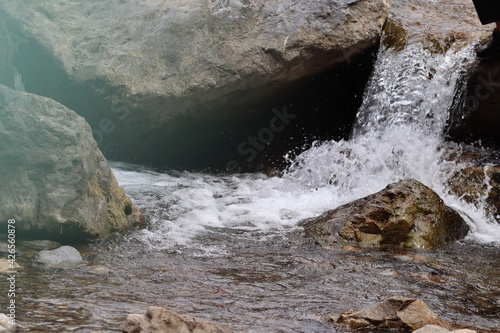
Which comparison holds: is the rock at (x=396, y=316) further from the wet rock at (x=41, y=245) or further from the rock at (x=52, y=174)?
the rock at (x=52, y=174)

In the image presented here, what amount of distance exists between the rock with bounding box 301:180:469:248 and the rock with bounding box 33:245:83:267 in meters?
1.87

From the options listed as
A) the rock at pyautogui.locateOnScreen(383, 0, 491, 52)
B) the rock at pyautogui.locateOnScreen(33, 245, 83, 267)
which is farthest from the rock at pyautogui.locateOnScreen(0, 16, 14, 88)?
the rock at pyautogui.locateOnScreen(383, 0, 491, 52)

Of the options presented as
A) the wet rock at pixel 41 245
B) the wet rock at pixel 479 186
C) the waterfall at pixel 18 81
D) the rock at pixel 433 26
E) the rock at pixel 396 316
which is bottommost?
the wet rock at pixel 41 245

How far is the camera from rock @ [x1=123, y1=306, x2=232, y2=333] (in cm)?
201

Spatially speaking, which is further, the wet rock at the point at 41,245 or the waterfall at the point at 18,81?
the waterfall at the point at 18,81

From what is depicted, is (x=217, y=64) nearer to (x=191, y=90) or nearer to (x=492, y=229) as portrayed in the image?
(x=191, y=90)

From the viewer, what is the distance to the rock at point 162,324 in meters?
2.01

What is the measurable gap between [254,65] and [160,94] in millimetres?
1135

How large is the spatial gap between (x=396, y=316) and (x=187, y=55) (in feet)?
15.5

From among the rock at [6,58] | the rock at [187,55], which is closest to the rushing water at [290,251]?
the rock at [187,55]

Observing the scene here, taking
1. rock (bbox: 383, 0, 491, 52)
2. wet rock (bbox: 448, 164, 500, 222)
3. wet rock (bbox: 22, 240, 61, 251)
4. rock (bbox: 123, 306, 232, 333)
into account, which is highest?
rock (bbox: 383, 0, 491, 52)

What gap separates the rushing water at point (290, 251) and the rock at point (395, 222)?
0.19 metres

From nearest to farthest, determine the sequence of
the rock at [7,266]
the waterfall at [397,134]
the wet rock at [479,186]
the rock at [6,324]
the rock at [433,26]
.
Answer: the rock at [6,324] < the rock at [7,266] < the wet rock at [479,186] < the waterfall at [397,134] < the rock at [433,26]

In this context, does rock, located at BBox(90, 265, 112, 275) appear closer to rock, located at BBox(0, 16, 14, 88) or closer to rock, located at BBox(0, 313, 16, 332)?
rock, located at BBox(0, 313, 16, 332)
